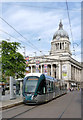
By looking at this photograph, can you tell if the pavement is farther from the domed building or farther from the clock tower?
the clock tower

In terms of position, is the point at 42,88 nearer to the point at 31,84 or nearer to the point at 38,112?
the point at 31,84

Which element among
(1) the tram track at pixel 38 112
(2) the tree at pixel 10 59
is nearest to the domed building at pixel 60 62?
(2) the tree at pixel 10 59

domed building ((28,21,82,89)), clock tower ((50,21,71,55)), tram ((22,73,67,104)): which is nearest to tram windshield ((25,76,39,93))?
tram ((22,73,67,104))

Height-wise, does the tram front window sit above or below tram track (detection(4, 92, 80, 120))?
above

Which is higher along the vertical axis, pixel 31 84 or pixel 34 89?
pixel 31 84

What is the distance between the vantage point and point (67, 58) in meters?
105

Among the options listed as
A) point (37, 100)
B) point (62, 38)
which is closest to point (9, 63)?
point (37, 100)

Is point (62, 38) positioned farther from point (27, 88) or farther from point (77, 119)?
point (77, 119)

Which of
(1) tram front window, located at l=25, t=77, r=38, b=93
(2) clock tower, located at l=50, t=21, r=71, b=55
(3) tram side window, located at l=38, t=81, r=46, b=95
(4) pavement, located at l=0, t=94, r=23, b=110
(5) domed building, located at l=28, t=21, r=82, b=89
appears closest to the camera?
(4) pavement, located at l=0, t=94, r=23, b=110

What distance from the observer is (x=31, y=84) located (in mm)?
19062

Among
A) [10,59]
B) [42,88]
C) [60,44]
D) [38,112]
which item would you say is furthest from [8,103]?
[60,44]

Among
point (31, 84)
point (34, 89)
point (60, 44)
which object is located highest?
point (60, 44)

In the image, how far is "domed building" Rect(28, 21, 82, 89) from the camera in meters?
105

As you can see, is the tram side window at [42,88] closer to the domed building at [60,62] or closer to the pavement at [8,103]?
the pavement at [8,103]
